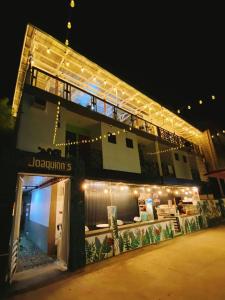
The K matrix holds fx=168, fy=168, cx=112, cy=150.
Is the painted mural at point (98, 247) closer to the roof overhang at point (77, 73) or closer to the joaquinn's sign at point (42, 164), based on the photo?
the joaquinn's sign at point (42, 164)

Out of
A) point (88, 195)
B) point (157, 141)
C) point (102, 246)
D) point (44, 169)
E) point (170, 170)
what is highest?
point (157, 141)

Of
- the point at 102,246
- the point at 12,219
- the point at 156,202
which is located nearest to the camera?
the point at 12,219

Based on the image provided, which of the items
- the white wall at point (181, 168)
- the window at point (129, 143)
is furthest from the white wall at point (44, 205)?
the white wall at point (181, 168)

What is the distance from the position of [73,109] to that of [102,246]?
21.9ft

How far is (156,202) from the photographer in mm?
12016

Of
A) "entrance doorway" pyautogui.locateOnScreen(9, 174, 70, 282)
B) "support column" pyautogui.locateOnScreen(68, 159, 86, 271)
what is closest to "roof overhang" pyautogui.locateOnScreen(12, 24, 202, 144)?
"support column" pyautogui.locateOnScreen(68, 159, 86, 271)

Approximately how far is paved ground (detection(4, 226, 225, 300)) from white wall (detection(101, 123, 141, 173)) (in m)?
4.59

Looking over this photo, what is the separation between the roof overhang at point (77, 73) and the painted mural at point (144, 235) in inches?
353

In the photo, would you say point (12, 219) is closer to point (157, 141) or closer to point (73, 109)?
point (73, 109)

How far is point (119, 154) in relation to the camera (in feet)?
33.9

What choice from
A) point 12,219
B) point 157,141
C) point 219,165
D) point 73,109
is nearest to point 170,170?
point 157,141

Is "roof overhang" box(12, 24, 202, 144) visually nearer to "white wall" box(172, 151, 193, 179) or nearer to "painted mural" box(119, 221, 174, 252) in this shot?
"white wall" box(172, 151, 193, 179)

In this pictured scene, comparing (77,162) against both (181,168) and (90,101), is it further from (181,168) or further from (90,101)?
(181,168)

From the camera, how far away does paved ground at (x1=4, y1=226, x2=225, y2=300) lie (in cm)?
395
